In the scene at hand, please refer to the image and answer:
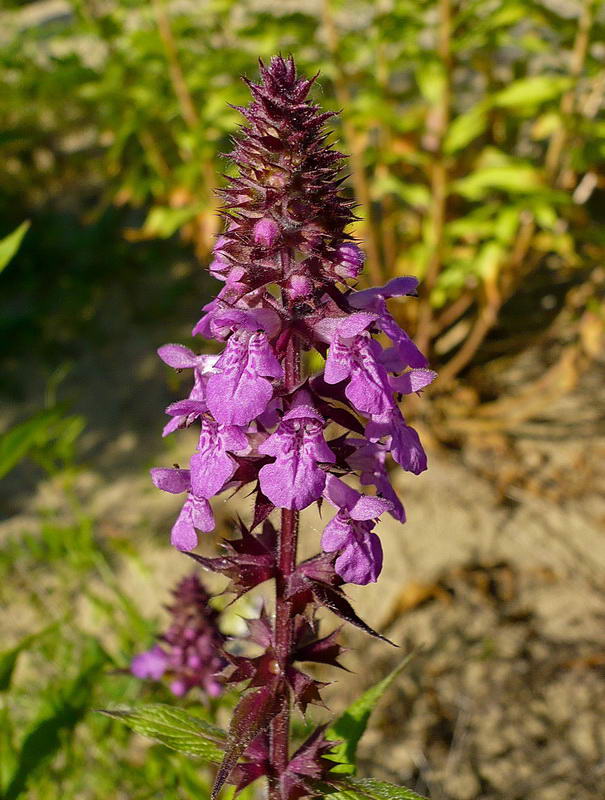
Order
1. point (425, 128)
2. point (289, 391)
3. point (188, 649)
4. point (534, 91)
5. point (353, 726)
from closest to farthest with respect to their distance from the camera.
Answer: point (289, 391) < point (353, 726) < point (188, 649) < point (534, 91) < point (425, 128)

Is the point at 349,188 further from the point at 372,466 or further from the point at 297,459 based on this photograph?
the point at 297,459

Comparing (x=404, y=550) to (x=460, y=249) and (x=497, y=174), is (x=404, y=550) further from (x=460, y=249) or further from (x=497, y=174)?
(x=497, y=174)

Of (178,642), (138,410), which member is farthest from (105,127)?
(178,642)

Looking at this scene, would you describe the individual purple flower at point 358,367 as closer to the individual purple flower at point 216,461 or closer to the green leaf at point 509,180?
the individual purple flower at point 216,461

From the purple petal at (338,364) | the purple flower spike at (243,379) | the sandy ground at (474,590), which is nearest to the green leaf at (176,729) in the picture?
the purple flower spike at (243,379)

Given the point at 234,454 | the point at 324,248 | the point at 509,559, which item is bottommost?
the point at 509,559

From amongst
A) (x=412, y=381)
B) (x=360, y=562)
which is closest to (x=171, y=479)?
(x=360, y=562)

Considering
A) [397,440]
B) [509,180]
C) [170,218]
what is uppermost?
[170,218]
